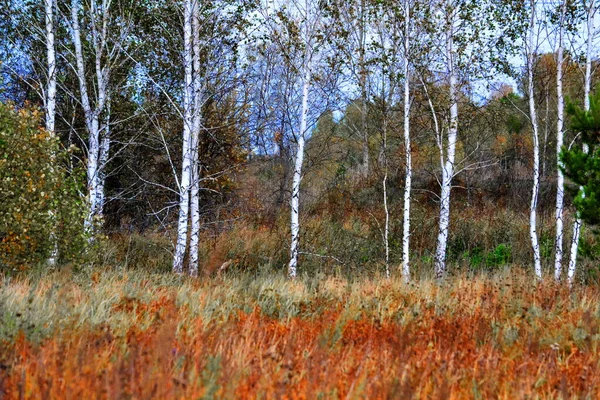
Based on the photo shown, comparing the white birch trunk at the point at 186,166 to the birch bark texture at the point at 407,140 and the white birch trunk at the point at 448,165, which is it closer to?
the birch bark texture at the point at 407,140

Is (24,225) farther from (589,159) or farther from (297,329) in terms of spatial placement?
(589,159)

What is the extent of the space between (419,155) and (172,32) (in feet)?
38.7

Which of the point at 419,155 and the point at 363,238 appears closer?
Answer: the point at 363,238

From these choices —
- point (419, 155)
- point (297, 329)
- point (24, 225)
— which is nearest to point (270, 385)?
point (297, 329)

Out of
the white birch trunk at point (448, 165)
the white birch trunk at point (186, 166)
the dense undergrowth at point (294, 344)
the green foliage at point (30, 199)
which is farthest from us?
the white birch trunk at point (448, 165)

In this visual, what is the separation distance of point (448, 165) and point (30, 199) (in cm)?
851

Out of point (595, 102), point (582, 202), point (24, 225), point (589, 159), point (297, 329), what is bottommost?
point (297, 329)

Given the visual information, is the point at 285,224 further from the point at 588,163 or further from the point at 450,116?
the point at 588,163

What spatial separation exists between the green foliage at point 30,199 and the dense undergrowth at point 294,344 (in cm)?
108

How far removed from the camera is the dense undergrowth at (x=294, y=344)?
305cm

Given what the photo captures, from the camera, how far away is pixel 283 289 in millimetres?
7207

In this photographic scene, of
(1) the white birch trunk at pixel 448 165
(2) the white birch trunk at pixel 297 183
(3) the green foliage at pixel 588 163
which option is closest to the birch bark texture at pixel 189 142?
(2) the white birch trunk at pixel 297 183

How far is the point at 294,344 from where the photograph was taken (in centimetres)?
413

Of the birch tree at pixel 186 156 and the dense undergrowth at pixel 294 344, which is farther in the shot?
the birch tree at pixel 186 156
